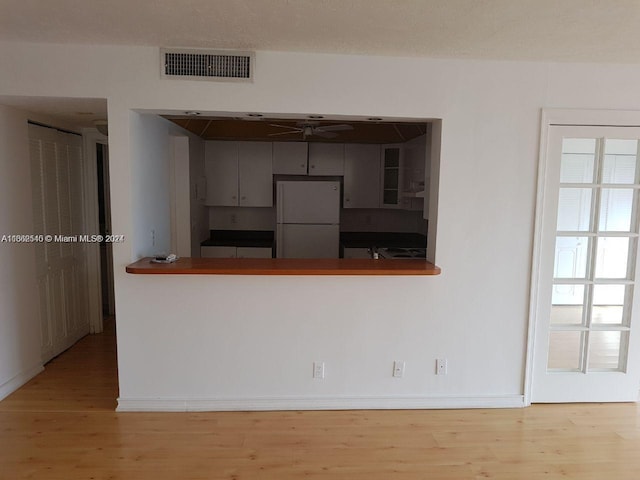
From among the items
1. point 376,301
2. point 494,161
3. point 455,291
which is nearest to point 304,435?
point 376,301

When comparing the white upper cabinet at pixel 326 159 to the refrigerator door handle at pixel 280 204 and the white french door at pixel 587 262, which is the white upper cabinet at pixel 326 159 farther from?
the white french door at pixel 587 262

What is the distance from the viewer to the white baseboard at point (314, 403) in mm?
2730

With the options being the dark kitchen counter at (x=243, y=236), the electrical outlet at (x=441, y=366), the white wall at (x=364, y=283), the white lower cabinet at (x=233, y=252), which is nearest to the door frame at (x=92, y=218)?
the white lower cabinet at (x=233, y=252)

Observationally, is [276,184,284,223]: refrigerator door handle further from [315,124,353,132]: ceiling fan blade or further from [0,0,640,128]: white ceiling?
[0,0,640,128]: white ceiling

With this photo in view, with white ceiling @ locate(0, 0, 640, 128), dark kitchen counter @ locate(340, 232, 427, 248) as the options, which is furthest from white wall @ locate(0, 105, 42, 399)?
dark kitchen counter @ locate(340, 232, 427, 248)

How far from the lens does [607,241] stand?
2832 millimetres

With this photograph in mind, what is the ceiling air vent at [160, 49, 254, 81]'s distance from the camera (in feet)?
8.16

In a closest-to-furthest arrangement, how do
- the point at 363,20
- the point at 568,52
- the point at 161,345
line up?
1. the point at 363,20
2. the point at 568,52
3. the point at 161,345

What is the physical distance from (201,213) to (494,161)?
10.7ft

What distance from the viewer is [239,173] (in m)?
5.02

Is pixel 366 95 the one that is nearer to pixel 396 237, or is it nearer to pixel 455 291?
pixel 455 291

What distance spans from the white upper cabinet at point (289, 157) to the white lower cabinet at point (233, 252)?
1.01m

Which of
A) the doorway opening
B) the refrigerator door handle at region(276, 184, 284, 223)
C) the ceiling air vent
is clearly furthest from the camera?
the refrigerator door handle at region(276, 184, 284, 223)

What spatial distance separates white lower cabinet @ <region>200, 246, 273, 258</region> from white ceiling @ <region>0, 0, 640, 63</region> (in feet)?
8.48
